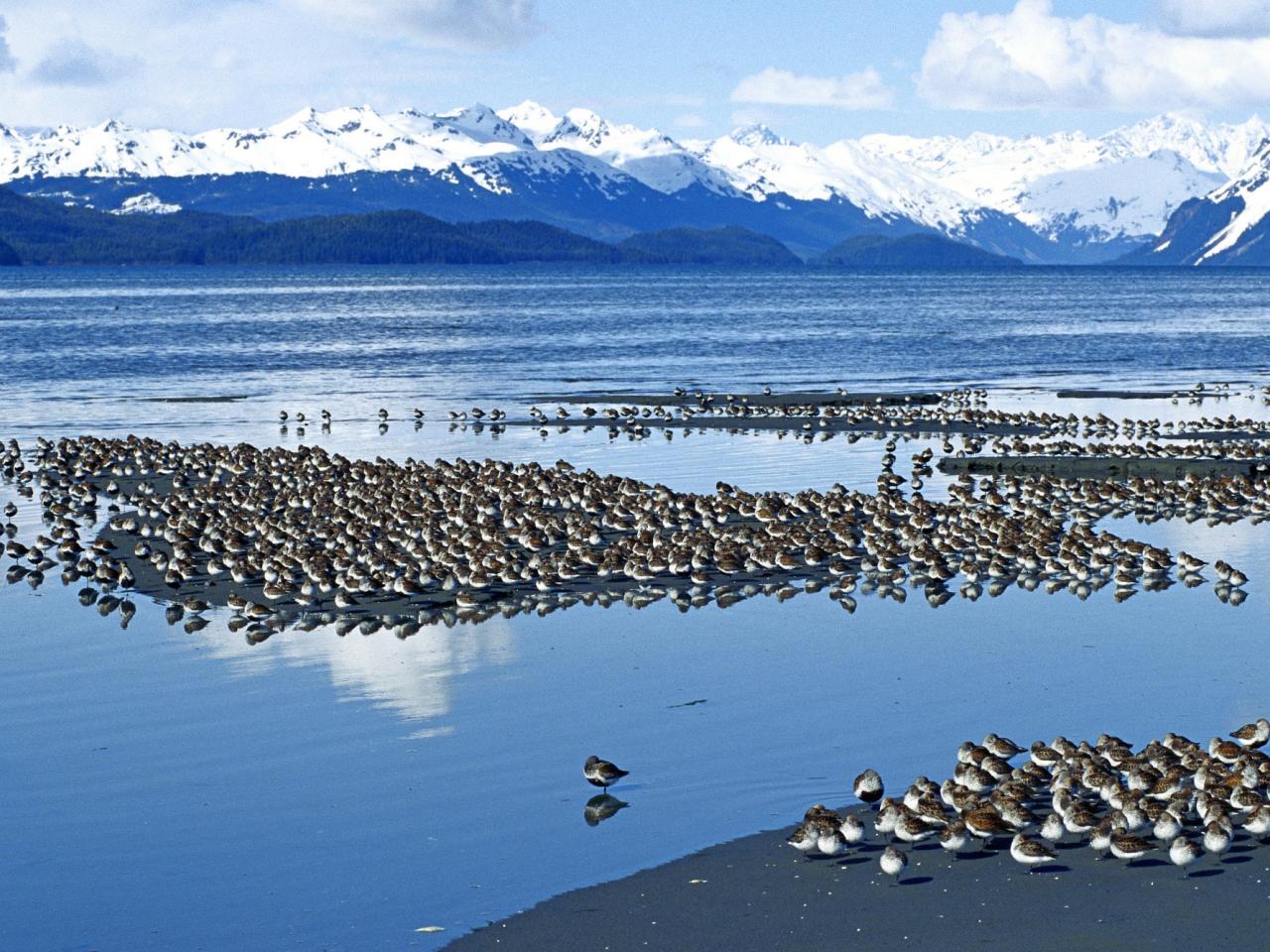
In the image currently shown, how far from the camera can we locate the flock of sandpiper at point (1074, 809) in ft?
50.8

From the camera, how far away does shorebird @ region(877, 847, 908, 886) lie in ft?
49.8

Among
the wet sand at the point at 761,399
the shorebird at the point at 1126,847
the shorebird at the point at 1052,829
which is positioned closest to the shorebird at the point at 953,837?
the shorebird at the point at 1052,829

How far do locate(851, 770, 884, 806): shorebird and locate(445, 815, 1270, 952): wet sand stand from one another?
0.88 m

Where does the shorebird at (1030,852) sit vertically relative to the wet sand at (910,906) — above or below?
above

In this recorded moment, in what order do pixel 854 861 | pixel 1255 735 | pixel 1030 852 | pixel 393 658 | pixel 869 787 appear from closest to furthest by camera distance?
pixel 1030 852 → pixel 854 861 → pixel 869 787 → pixel 1255 735 → pixel 393 658

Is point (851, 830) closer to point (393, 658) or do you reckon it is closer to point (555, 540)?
point (393, 658)

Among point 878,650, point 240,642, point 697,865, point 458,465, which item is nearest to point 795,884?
point 697,865

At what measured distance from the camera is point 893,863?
49.8ft

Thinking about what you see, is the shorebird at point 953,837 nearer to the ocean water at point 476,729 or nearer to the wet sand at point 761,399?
the ocean water at point 476,729

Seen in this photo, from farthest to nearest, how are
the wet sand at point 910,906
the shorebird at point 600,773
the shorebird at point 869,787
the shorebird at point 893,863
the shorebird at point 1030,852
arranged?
the shorebird at point 600,773 < the shorebird at point 869,787 < the shorebird at point 1030,852 < the shorebird at point 893,863 < the wet sand at point 910,906

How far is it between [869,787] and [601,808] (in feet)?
8.77

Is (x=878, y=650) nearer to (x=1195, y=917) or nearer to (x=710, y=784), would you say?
(x=710, y=784)

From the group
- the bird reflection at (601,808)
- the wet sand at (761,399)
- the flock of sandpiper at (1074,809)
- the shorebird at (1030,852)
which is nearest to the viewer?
the shorebird at (1030,852)

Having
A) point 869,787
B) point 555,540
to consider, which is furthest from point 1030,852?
point 555,540
